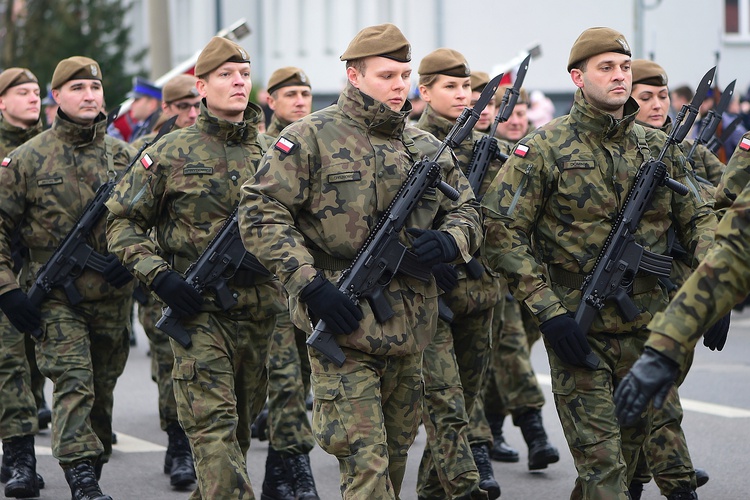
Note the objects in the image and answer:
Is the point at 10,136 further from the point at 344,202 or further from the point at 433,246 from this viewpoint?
the point at 433,246

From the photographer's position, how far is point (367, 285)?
16.8 feet

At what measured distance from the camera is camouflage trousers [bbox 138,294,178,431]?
771cm

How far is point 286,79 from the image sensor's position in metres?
8.65

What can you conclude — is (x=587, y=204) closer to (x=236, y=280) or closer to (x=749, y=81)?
(x=236, y=280)

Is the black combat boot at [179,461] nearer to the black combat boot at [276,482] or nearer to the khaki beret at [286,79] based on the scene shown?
the black combat boot at [276,482]

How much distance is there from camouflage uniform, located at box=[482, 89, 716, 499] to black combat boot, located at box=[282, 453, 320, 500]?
1.63m

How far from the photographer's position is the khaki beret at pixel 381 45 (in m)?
5.34

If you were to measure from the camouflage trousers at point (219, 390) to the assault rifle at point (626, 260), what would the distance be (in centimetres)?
151

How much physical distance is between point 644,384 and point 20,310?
12.7ft

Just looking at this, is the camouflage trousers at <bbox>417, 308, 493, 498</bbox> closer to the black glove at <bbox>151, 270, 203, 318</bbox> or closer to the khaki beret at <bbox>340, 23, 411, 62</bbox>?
the black glove at <bbox>151, 270, 203, 318</bbox>

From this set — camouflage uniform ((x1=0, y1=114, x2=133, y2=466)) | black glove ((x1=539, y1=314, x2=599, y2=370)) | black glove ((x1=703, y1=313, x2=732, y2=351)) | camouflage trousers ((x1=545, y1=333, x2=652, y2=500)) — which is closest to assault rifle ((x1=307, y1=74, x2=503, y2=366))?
black glove ((x1=539, y1=314, x2=599, y2=370))

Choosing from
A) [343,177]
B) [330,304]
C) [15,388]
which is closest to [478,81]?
[15,388]

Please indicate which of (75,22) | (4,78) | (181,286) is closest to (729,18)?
(75,22)

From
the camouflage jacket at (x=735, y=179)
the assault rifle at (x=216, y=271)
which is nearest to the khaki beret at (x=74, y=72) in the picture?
the assault rifle at (x=216, y=271)
